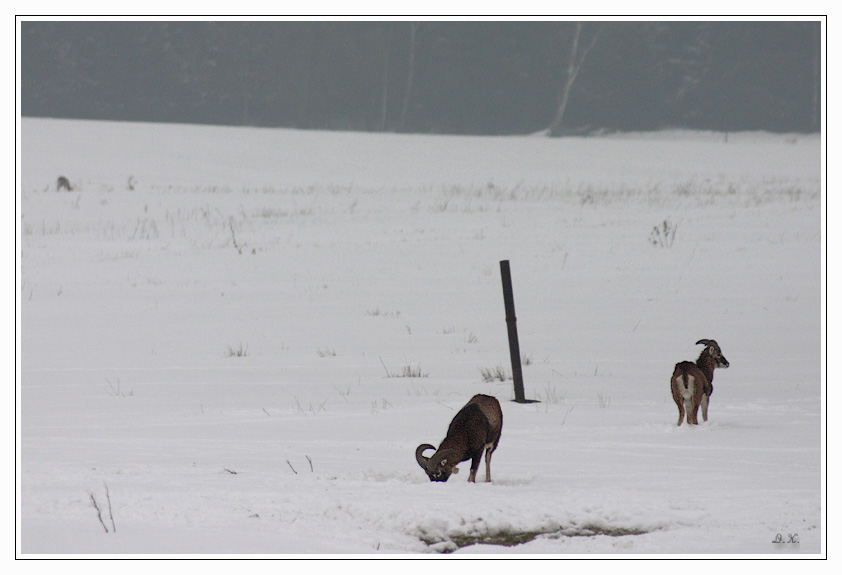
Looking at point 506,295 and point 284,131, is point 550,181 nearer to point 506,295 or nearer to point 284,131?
point 284,131

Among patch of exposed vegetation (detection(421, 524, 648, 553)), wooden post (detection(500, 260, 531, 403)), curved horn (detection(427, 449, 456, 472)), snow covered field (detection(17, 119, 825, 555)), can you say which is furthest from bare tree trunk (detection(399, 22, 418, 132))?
patch of exposed vegetation (detection(421, 524, 648, 553))

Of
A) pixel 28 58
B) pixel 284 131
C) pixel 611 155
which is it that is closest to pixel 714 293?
pixel 611 155

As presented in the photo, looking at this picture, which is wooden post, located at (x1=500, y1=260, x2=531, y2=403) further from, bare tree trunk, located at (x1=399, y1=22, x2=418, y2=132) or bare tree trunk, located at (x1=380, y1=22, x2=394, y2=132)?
bare tree trunk, located at (x1=380, y1=22, x2=394, y2=132)

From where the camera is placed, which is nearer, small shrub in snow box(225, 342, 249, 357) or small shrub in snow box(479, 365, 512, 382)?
small shrub in snow box(479, 365, 512, 382)

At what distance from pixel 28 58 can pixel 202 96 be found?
10.1 metres

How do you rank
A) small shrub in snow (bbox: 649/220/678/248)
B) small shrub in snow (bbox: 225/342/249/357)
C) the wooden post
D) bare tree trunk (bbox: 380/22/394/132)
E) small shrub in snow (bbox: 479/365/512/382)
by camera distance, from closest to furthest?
the wooden post → small shrub in snow (bbox: 479/365/512/382) → small shrub in snow (bbox: 225/342/249/357) → small shrub in snow (bbox: 649/220/678/248) → bare tree trunk (bbox: 380/22/394/132)

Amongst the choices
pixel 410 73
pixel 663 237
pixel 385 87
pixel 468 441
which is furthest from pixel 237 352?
pixel 385 87

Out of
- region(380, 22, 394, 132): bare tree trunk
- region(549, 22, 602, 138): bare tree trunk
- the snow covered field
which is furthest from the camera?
region(380, 22, 394, 132): bare tree trunk

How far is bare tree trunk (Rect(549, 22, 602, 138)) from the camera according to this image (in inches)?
1982

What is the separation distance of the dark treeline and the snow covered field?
29.8 meters

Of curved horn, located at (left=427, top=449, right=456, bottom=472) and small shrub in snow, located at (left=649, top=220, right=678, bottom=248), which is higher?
small shrub in snow, located at (left=649, top=220, right=678, bottom=248)

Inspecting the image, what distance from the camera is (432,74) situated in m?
52.9

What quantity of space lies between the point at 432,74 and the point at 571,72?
317 inches

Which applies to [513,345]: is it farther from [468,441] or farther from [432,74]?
[432,74]
